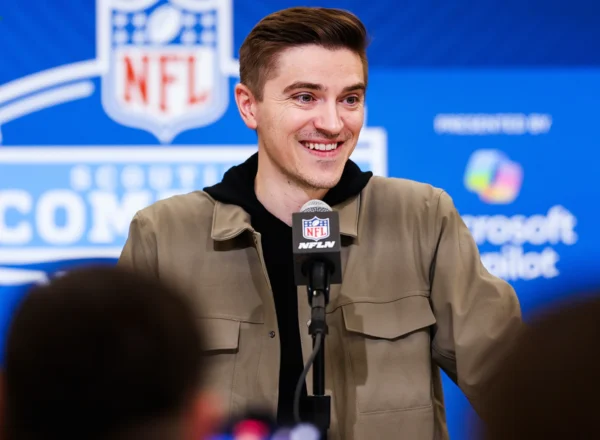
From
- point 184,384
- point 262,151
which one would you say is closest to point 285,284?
point 262,151

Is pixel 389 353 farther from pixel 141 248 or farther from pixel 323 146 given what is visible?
pixel 141 248

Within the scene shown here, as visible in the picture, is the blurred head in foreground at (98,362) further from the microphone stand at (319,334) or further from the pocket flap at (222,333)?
the pocket flap at (222,333)

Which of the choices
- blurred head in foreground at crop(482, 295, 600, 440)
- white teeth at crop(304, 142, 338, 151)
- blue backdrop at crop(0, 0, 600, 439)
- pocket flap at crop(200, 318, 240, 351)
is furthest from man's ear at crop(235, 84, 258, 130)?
blurred head in foreground at crop(482, 295, 600, 440)

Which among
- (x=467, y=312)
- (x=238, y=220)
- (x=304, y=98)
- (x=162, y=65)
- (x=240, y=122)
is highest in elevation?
(x=162, y=65)

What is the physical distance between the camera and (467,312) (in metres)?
2.21

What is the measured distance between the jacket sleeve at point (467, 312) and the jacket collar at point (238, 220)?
8.6 inches

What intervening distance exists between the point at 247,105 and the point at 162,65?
47.3 inches

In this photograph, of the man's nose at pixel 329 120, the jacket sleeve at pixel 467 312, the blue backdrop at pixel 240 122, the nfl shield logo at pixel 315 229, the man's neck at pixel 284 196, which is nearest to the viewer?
the nfl shield logo at pixel 315 229

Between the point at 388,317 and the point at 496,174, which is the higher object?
the point at 496,174

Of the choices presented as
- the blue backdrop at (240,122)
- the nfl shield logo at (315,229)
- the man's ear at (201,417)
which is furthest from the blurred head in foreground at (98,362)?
the blue backdrop at (240,122)

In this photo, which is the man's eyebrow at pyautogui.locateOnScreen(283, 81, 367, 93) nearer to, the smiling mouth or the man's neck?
the smiling mouth

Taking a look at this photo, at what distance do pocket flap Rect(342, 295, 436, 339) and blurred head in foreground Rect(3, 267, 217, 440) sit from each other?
131 cm

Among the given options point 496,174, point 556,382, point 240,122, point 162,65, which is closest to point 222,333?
point 556,382

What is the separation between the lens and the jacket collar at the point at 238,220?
2324 millimetres
